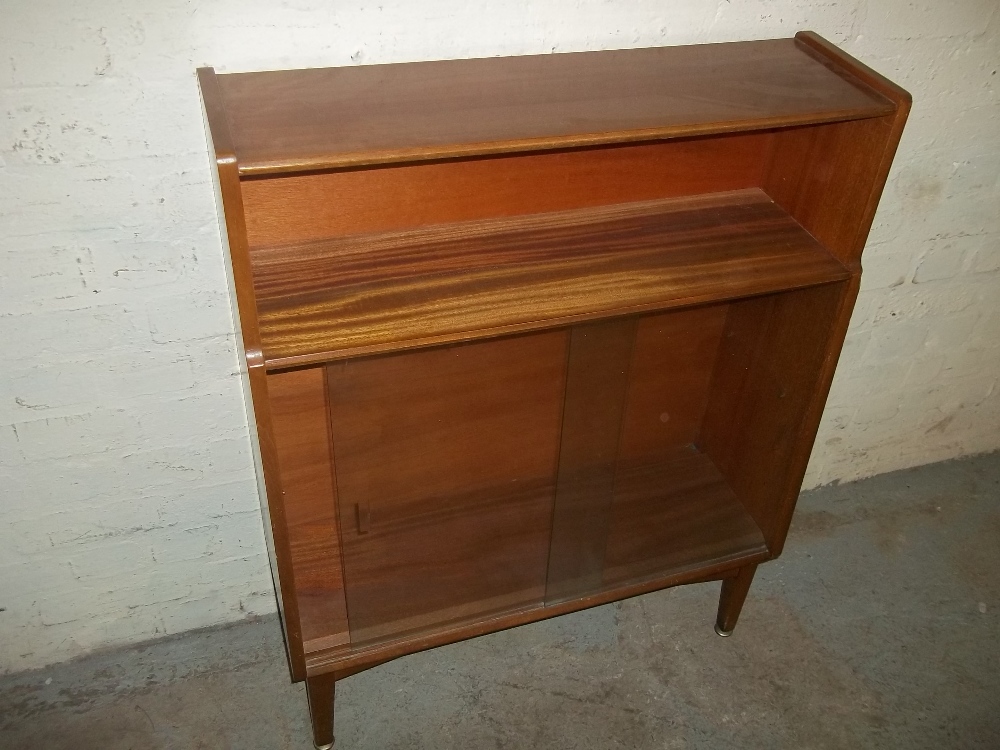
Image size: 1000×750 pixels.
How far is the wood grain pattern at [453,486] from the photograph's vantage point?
4.83 ft

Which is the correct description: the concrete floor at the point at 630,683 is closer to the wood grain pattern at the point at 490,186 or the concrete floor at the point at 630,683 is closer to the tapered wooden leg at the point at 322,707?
the tapered wooden leg at the point at 322,707

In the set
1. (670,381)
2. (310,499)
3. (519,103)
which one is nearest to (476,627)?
(310,499)

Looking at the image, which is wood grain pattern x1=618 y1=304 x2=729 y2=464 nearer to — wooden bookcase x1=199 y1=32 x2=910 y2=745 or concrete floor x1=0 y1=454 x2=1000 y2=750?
wooden bookcase x1=199 y1=32 x2=910 y2=745

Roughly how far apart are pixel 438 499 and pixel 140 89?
2.95 feet

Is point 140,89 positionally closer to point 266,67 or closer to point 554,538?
point 266,67

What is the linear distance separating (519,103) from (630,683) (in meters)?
1.30

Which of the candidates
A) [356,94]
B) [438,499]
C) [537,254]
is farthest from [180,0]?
[438,499]

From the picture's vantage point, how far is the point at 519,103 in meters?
1.23

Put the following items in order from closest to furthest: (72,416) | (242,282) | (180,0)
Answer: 1. (242,282)
2. (180,0)
3. (72,416)

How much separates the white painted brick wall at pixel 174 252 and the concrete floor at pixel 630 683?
0.46 feet

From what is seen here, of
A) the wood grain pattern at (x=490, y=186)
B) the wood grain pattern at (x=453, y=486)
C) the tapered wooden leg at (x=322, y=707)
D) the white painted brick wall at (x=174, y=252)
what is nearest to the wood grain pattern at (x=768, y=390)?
the wood grain pattern at (x=490, y=186)

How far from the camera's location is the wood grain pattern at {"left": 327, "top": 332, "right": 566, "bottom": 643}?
1.47 m

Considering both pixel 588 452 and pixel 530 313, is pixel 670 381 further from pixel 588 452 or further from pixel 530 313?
pixel 530 313

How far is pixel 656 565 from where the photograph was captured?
5.73 ft
